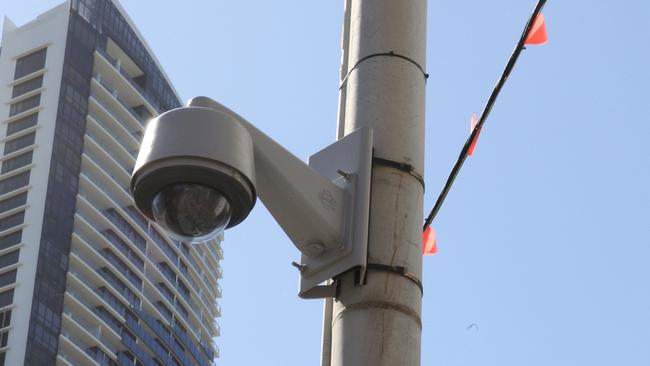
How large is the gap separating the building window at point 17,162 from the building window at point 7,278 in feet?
34.6

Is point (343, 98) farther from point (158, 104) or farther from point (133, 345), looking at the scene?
point (158, 104)

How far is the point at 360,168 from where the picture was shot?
3332 millimetres

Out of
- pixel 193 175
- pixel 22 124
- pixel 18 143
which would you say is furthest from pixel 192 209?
pixel 22 124

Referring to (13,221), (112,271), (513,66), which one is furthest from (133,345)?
(513,66)

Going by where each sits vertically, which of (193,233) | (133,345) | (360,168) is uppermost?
(133,345)

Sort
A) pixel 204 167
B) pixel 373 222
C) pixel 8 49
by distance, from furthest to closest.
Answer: pixel 8 49, pixel 373 222, pixel 204 167

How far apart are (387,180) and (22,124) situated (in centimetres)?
10903

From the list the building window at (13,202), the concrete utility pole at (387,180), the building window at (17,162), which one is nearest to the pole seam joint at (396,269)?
the concrete utility pole at (387,180)

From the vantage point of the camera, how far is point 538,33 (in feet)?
14.8

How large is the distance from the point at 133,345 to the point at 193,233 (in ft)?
342

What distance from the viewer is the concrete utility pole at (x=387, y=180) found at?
10.2 feet

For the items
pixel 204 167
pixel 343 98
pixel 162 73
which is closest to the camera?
pixel 204 167

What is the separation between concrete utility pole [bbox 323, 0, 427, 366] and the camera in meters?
3.09

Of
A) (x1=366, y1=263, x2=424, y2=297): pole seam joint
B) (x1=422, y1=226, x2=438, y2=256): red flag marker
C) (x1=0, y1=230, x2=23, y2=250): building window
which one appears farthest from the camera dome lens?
(x1=0, y1=230, x2=23, y2=250): building window
